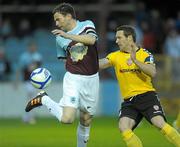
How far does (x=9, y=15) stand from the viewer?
30.2m

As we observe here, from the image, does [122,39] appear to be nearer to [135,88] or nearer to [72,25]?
[135,88]

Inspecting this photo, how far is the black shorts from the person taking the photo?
1283 centimetres

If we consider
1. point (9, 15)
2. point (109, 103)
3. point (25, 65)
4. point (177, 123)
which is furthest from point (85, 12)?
point (177, 123)

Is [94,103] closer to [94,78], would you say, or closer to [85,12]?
[94,78]

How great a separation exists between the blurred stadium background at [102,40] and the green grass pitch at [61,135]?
0.82 m

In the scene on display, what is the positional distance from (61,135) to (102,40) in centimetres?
1024

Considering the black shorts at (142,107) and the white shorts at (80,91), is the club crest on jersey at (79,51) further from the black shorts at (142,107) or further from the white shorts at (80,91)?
the black shorts at (142,107)

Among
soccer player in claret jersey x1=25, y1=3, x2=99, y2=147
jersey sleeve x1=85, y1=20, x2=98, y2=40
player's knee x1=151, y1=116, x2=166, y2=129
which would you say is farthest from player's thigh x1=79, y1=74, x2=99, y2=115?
player's knee x1=151, y1=116, x2=166, y2=129

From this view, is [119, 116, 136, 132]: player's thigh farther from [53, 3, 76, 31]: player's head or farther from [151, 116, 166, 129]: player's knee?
[53, 3, 76, 31]: player's head

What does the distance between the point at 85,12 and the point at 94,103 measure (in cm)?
1684

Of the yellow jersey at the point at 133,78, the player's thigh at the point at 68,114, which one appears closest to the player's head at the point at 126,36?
the yellow jersey at the point at 133,78

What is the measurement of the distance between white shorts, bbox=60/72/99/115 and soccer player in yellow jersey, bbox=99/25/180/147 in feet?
1.63

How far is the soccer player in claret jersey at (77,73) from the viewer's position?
43.1 feet

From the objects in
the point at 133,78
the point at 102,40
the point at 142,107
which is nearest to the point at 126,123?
the point at 142,107
